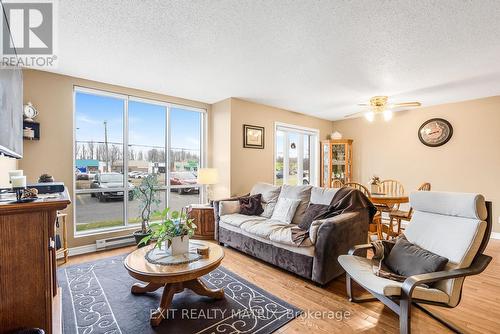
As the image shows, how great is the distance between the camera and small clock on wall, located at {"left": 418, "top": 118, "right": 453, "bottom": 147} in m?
4.56

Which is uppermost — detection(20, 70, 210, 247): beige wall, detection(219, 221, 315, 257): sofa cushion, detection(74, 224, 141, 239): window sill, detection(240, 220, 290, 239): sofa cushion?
detection(20, 70, 210, 247): beige wall

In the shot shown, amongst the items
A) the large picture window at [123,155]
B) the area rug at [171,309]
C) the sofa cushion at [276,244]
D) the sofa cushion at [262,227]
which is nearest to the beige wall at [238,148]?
the large picture window at [123,155]

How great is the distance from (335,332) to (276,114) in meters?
4.04

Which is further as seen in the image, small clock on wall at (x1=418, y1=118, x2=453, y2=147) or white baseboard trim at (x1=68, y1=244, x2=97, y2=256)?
small clock on wall at (x1=418, y1=118, x2=453, y2=147)

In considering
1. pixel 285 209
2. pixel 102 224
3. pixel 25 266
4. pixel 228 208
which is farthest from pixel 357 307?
Result: pixel 102 224

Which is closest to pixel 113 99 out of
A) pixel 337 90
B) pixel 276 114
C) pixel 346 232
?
pixel 276 114

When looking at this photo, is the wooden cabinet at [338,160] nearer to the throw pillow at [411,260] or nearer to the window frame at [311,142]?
the window frame at [311,142]

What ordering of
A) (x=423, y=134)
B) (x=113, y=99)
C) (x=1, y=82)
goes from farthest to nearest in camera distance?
(x=423, y=134) < (x=113, y=99) < (x=1, y=82)

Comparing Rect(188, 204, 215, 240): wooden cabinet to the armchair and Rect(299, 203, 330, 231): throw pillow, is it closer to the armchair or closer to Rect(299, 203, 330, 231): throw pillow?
Rect(299, 203, 330, 231): throw pillow

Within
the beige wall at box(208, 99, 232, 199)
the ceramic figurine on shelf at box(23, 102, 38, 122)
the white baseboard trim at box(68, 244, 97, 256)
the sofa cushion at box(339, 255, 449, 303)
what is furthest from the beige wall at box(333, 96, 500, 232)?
the ceramic figurine on shelf at box(23, 102, 38, 122)

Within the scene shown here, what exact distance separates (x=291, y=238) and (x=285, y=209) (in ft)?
2.49

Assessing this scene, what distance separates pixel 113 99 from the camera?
3.76 m

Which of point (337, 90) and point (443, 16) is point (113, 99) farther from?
point (443, 16)

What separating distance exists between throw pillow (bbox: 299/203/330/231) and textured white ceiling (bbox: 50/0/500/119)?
5.76 ft
